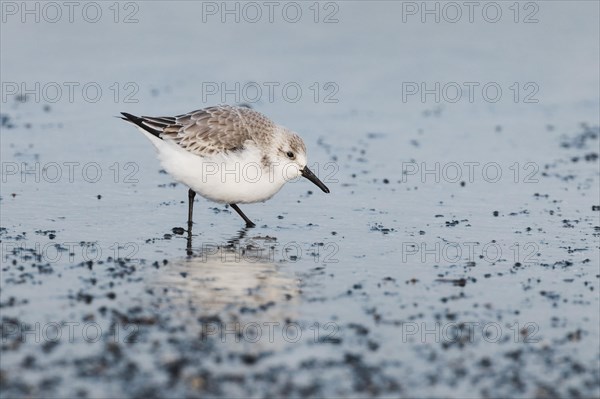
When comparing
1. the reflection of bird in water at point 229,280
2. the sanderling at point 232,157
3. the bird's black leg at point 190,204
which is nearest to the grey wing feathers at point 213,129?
the sanderling at point 232,157

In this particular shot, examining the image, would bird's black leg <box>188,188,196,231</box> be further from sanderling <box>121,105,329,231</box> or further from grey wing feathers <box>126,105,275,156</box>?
grey wing feathers <box>126,105,275,156</box>

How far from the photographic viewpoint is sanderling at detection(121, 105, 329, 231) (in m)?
10.5

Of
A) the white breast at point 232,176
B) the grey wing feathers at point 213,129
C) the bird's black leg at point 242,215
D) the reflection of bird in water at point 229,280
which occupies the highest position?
the grey wing feathers at point 213,129

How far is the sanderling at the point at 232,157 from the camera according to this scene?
1052 centimetres

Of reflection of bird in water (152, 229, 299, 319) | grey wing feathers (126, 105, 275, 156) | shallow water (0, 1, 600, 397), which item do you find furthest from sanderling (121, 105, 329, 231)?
reflection of bird in water (152, 229, 299, 319)

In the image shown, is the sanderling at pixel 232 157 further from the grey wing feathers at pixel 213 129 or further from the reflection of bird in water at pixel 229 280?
the reflection of bird in water at pixel 229 280

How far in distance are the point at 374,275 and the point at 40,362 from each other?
322 centimetres

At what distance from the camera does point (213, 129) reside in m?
10.8

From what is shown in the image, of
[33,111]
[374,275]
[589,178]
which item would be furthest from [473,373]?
[33,111]

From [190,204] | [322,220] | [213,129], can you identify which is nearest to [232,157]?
[213,129]

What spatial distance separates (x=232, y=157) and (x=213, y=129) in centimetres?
40

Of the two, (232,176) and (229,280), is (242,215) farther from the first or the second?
(229,280)

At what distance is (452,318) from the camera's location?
7766 millimetres

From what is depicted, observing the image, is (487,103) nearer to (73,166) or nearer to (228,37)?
(228,37)
